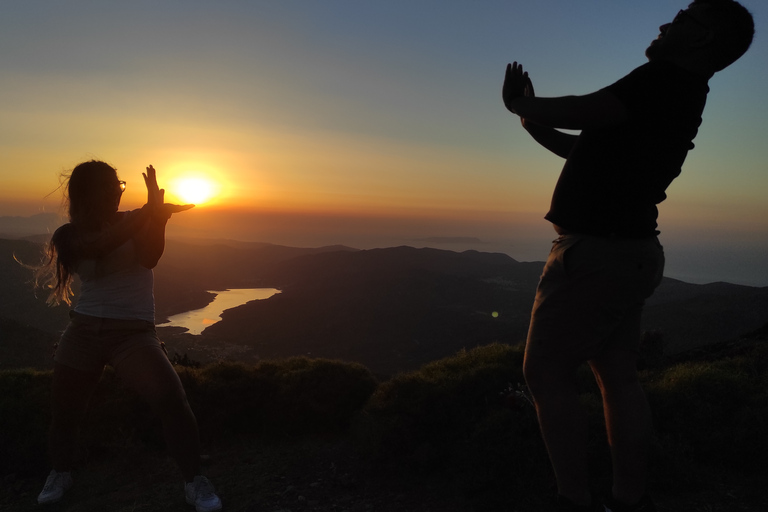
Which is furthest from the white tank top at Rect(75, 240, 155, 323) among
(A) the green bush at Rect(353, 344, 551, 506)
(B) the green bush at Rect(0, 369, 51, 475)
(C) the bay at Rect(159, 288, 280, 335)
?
(C) the bay at Rect(159, 288, 280, 335)

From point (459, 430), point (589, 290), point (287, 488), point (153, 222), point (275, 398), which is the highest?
point (153, 222)

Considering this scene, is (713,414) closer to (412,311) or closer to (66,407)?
(66,407)

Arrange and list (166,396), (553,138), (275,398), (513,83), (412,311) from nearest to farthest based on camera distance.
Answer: (513,83) → (553,138) → (166,396) → (275,398) → (412,311)

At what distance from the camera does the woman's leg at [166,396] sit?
2818 millimetres

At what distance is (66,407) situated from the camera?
307cm

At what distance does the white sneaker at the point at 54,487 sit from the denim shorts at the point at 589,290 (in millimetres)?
3214

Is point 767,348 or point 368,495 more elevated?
point 767,348

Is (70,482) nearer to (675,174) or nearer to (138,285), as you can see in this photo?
(138,285)

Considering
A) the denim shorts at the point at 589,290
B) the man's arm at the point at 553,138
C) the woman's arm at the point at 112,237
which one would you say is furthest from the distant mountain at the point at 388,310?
the denim shorts at the point at 589,290

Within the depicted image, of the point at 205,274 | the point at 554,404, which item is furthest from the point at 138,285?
the point at 205,274

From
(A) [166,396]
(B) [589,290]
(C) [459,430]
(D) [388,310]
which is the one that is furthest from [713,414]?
(D) [388,310]

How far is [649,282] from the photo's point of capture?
194 centimetres

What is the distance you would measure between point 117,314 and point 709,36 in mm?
3260

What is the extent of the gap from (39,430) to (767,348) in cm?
650
